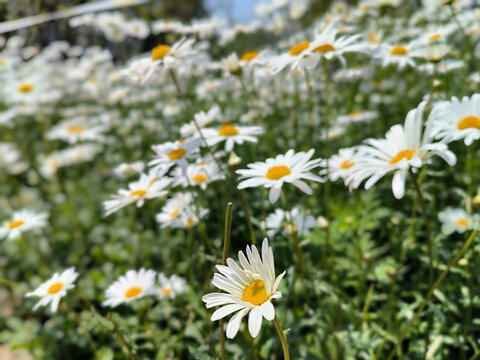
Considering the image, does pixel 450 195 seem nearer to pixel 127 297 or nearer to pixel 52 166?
pixel 127 297

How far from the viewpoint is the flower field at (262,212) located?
1.12 m

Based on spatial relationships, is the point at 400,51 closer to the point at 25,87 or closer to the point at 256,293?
the point at 256,293

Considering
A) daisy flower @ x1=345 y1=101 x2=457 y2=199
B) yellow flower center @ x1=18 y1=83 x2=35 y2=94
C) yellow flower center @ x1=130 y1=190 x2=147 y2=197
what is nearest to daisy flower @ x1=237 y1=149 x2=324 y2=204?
daisy flower @ x1=345 y1=101 x2=457 y2=199

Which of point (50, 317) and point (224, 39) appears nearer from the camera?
point (50, 317)

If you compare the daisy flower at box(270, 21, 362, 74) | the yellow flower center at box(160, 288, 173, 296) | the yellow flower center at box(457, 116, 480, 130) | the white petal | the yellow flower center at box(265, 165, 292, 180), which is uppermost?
the daisy flower at box(270, 21, 362, 74)

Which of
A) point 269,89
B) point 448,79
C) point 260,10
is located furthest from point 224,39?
point 448,79

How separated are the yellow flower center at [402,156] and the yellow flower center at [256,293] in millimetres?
424

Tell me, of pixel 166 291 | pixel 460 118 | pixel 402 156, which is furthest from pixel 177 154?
pixel 460 118

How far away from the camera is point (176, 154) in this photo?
1.43 meters

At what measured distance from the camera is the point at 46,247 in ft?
9.77

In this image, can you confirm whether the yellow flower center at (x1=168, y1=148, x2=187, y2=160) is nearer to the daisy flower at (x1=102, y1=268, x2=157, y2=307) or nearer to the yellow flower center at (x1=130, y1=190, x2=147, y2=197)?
the yellow flower center at (x1=130, y1=190, x2=147, y2=197)

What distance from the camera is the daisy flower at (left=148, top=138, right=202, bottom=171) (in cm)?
139

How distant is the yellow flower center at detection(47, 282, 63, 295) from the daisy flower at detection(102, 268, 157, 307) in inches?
6.6

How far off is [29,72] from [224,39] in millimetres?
2606
